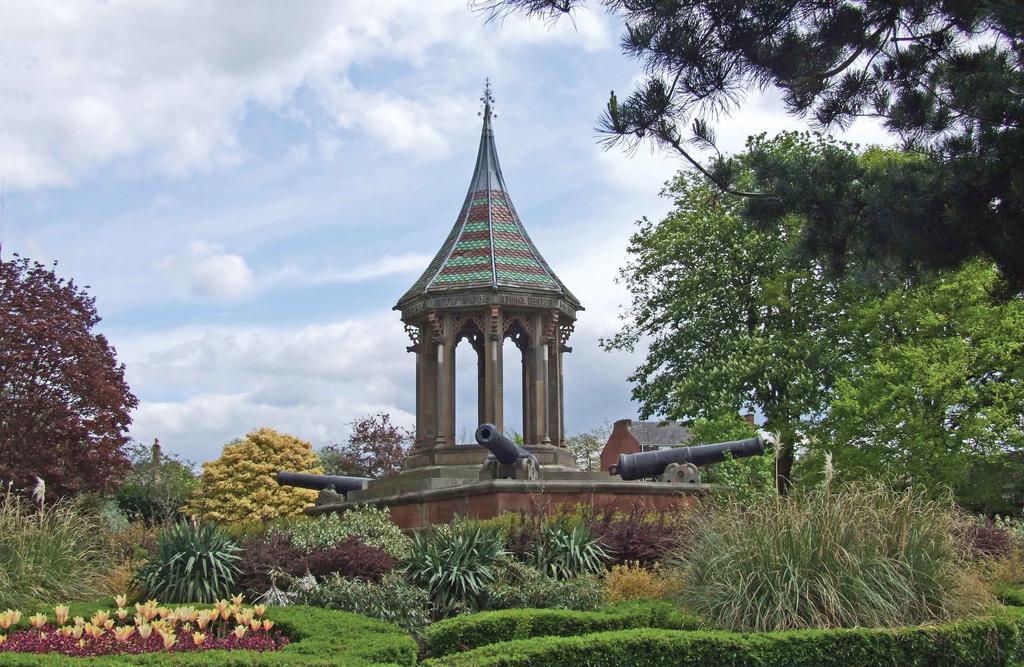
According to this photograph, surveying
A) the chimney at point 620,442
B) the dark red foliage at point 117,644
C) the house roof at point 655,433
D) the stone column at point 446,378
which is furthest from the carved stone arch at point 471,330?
the house roof at point 655,433

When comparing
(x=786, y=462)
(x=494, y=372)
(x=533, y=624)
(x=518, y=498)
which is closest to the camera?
(x=533, y=624)

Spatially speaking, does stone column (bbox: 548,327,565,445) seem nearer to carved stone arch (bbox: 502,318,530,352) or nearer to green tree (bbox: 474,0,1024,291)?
carved stone arch (bbox: 502,318,530,352)

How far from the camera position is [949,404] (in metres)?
21.8

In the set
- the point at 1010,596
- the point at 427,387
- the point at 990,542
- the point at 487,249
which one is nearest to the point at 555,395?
the point at 427,387

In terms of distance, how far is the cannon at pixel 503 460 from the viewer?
52.3 ft

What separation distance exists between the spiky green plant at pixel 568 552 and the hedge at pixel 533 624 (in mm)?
2158

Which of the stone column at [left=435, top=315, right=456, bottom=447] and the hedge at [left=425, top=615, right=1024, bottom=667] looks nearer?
the hedge at [left=425, top=615, right=1024, bottom=667]

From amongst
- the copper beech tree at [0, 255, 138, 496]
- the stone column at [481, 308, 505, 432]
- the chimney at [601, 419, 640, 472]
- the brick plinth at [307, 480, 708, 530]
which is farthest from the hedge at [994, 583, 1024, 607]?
the chimney at [601, 419, 640, 472]

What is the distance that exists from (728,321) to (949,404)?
20.4ft

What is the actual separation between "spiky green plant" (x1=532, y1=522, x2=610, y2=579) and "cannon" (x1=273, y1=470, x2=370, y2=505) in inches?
426

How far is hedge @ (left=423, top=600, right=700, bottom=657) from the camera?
8922 mm

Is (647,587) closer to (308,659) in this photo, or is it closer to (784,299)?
(308,659)

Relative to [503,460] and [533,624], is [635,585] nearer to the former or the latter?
[533,624]

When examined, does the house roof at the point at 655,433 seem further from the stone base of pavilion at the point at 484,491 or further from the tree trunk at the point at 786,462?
the stone base of pavilion at the point at 484,491
